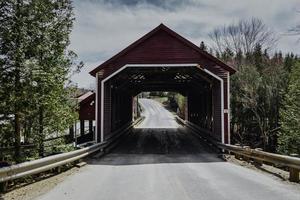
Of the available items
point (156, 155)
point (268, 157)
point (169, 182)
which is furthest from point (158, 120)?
point (169, 182)

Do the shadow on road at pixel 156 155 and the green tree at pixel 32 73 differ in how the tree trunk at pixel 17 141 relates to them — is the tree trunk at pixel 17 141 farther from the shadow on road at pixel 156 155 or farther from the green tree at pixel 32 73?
the shadow on road at pixel 156 155

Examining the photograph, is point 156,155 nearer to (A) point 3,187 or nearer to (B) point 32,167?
(B) point 32,167

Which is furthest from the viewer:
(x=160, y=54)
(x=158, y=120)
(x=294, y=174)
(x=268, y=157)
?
(x=158, y=120)

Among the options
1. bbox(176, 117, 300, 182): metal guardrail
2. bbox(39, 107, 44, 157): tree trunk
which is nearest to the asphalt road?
bbox(176, 117, 300, 182): metal guardrail

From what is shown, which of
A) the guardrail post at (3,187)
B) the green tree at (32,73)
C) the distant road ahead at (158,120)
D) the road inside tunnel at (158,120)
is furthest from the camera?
the distant road ahead at (158,120)

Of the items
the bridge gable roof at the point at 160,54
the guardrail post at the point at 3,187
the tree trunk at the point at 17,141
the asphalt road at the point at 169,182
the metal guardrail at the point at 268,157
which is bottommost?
the asphalt road at the point at 169,182

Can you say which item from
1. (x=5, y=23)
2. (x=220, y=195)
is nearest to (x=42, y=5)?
(x=5, y=23)

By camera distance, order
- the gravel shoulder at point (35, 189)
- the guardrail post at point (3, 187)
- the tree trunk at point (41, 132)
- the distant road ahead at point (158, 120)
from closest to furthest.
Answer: the gravel shoulder at point (35, 189) → the guardrail post at point (3, 187) → the tree trunk at point (41, 132) → the distant road ahead at point (158, 120)

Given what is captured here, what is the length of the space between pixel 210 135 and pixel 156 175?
41.9 feet

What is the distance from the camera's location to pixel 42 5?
13664 millimetres

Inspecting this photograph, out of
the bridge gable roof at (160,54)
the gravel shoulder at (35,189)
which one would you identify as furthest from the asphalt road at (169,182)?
the bridge gable roof at (160,54)

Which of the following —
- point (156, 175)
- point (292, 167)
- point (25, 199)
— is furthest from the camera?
point (156, 175)

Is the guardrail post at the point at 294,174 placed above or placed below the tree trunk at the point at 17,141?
below

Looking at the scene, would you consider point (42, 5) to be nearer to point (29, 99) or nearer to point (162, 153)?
point (29, 99)
